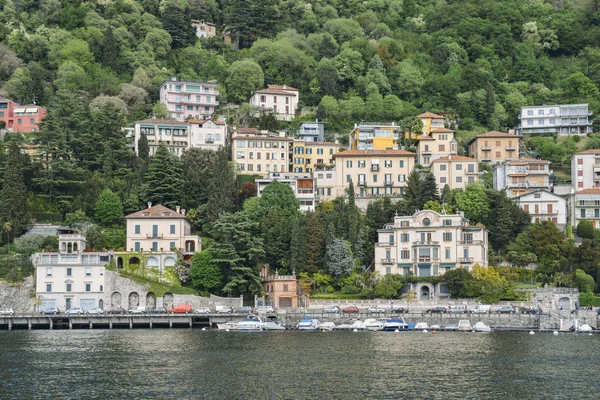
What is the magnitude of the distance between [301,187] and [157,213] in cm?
1973

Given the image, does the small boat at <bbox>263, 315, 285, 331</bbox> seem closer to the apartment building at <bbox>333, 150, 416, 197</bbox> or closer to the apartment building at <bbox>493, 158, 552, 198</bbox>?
the apartment building at <bbox>333, 150, 416, 197</bbox>

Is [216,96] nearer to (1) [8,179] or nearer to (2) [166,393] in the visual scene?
(1) [8,179]

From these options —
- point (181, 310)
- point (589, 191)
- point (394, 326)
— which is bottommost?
point (394, 326)

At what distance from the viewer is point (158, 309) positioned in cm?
9719

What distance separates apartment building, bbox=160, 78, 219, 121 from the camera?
5748 inches

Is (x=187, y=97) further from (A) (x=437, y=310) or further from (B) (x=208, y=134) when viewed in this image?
(A) (x=437, y=310)

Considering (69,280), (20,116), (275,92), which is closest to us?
(69,280)

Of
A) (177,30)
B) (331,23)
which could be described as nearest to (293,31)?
(331,23)

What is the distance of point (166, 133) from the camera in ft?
429

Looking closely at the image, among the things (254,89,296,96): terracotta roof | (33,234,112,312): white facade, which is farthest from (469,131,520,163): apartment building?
(33,234,112,312): white facade

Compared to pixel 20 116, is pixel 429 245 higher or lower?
lower

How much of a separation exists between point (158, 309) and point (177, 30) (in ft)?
270

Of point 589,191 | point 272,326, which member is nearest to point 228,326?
point 272,326

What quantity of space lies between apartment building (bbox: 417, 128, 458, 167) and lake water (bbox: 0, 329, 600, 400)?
45.3 metres
